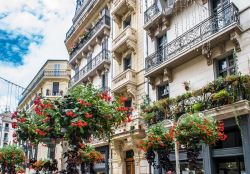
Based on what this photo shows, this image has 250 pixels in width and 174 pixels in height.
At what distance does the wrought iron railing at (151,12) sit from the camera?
17.4m

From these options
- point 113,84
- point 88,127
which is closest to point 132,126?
point 113,84

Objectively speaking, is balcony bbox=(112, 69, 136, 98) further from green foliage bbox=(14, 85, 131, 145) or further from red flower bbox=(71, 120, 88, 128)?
red flower bbox=(71, 120, 88, 128)

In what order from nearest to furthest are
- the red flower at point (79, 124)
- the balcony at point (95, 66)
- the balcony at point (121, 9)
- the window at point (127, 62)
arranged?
the red flower at point (79, 124) → the balcony at point (121, 9) → the window at point (127, 62) → the balcony at point (95, 66)

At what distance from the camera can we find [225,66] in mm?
13438

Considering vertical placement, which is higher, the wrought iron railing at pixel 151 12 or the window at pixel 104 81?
the wrought iron railing at pixel 151 12

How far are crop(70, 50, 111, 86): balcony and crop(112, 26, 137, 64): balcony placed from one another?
144cm

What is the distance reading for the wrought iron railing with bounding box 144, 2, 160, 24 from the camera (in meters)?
17.4

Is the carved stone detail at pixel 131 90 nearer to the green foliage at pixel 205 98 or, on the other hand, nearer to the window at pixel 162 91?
the window at pixel 162 91

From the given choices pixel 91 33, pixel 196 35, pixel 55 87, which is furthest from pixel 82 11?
pixel 196 35

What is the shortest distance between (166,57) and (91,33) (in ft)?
36.7

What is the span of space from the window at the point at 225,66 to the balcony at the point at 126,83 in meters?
6.16

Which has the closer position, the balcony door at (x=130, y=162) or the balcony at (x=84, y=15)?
the balcony door at (x=130, y=162)

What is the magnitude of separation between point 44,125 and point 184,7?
34.0ft

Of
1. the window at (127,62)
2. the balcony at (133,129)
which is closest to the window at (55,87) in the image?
the window at (127,62)
